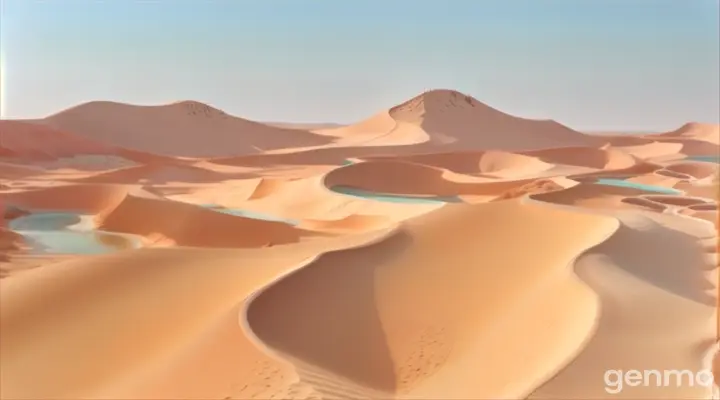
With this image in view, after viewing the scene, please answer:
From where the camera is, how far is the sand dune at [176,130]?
52562mm

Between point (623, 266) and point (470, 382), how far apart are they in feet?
15.6

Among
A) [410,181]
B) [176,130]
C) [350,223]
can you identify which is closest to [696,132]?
[176,130]

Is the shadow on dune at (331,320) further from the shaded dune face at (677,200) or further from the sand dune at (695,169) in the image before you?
the sand dune at (695,169)

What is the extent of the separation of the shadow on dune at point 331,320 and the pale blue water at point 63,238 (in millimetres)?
8185

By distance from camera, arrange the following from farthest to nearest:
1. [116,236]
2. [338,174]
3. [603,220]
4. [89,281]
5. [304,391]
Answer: [338,174] → [116,236] → [603,220] → [89,281] → [304,391]

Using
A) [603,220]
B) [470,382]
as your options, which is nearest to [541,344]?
[470,382]

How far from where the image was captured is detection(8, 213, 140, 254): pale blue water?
54.3ft

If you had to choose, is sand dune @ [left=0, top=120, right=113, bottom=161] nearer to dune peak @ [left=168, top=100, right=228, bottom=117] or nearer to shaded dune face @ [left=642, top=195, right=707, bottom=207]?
dune peak @ [left=168, top=100, right=228, bottom=117]

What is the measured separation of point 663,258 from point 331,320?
6.35 metres

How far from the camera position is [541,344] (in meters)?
8.00

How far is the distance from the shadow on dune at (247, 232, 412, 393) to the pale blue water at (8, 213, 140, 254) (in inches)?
322

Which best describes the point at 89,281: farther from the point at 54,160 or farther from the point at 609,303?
the point at 54,160

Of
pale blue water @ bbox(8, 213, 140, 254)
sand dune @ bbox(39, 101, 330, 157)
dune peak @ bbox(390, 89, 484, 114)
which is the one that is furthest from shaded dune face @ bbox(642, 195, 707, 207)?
dune peak @ bbox(390, 89, 484, 114)

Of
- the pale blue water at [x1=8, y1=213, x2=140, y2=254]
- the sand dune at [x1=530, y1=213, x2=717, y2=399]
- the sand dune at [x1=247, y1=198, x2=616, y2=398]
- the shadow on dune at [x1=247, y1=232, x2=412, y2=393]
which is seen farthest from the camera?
the pale blue water at [x1=8, y1=213, x2=140, y2=254]
